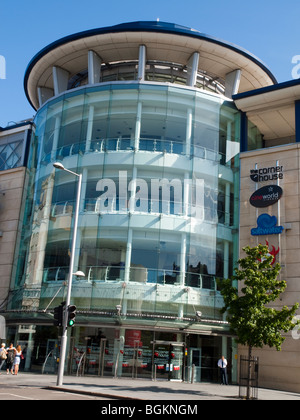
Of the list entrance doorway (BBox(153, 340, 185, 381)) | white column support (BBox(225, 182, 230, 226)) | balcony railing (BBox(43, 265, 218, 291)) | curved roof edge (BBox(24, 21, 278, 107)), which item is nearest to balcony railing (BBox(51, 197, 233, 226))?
white column support (BBox(225, 182, 230, 226))

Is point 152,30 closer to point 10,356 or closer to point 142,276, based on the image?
point 142,276

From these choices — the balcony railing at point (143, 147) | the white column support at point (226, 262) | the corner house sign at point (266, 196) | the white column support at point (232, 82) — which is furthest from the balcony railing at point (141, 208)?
the white column support at point (232, 82)

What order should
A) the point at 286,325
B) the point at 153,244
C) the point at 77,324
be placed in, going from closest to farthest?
the point at 286,325 → the point at 77,324 → the point at 153,244

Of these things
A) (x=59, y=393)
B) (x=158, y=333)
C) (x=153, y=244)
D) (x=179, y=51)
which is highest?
(x=179, y=51)

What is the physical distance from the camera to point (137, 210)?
28.8m

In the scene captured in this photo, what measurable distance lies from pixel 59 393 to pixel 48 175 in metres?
17.6

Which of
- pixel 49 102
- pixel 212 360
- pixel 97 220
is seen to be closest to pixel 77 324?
pixel 97 220

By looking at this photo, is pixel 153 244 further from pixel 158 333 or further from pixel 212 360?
pixel 212 360

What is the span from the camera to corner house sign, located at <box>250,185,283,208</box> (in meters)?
29.4

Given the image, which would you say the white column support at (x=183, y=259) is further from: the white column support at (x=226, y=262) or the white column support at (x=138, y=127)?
the white column support at (x=138, y=127)

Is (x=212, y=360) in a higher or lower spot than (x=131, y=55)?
lower

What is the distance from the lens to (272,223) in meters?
29.0

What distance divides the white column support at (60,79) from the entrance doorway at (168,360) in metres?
19.1

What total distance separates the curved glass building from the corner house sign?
4.98 ft
